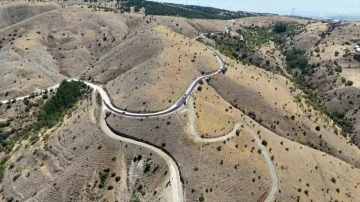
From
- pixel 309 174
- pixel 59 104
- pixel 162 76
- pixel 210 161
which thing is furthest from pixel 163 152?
pixel 59 104

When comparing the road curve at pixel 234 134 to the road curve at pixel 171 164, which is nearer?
the road curve at pixel 171 164

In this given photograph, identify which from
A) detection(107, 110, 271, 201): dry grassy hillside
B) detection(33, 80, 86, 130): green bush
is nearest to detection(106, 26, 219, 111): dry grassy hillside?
detection(107, 110, 271, 201): dry grassy hillside

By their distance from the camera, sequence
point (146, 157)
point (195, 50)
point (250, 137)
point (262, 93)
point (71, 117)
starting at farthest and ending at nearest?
point (195, 50)
point (262, 93)
point (71, 117)
point (250, 137)
point (146, 157)

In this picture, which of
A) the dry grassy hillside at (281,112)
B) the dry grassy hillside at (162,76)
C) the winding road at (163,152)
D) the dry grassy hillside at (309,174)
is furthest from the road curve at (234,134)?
the dry grassy hillside at (281,112)

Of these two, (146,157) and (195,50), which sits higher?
(195,50)

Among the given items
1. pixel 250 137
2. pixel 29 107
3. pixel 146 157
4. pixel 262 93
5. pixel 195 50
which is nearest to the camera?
pixel 146 157

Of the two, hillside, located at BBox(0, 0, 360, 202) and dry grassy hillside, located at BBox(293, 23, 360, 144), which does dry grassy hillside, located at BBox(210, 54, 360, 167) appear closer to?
hillside, located at BBox(0, 0, 360, 202)

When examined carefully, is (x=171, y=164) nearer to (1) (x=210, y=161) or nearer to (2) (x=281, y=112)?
(1) (x=210, y=161)

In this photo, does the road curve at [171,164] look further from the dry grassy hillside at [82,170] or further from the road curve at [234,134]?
the road curve at [234,134]

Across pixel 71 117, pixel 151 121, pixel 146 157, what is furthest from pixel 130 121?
pixel 71 117

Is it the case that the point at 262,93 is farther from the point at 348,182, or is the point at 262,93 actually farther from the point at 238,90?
the point at 348,182
